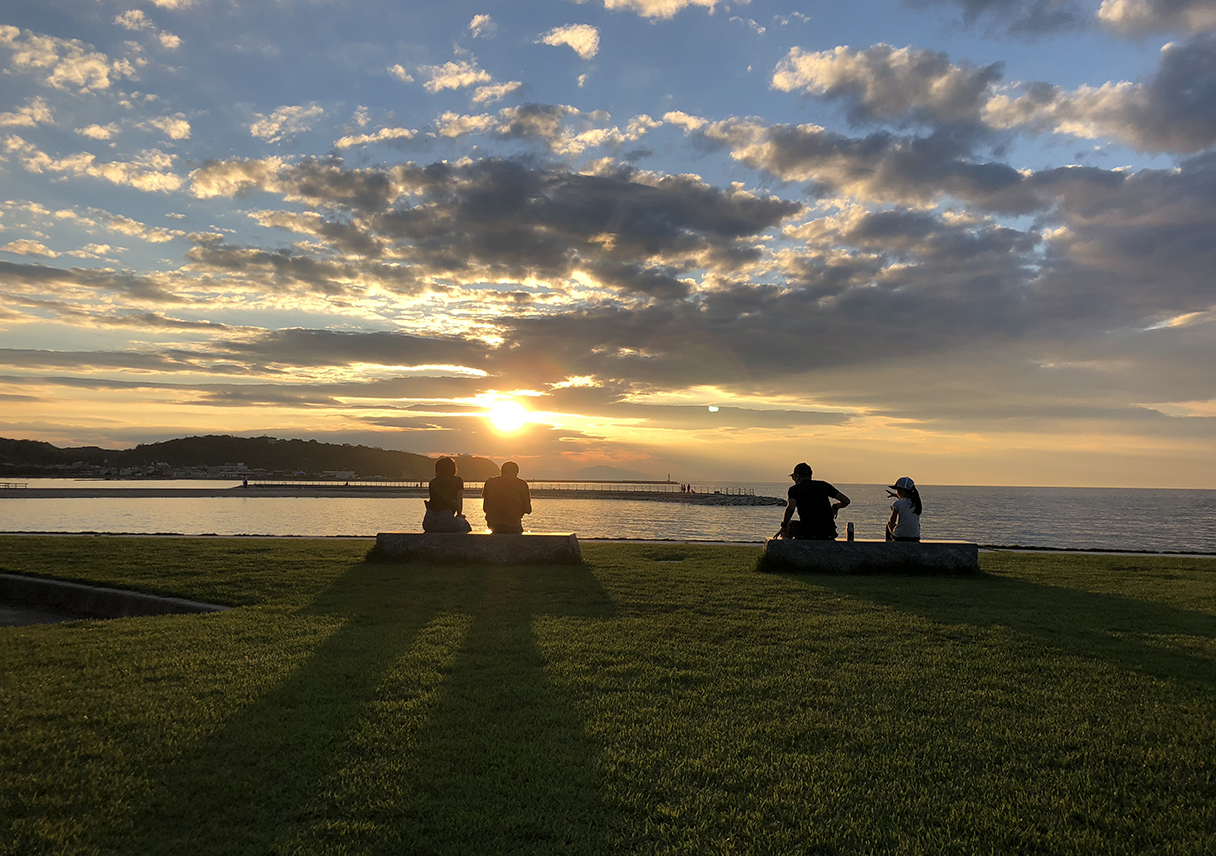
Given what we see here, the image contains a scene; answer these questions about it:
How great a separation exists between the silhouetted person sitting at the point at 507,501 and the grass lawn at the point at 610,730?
158 inches

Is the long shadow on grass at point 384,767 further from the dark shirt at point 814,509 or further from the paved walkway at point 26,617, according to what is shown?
the dark shirt at point 814,509

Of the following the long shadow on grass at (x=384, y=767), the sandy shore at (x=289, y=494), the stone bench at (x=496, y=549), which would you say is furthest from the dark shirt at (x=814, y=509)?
the sandy shore at (x=289, y=494)

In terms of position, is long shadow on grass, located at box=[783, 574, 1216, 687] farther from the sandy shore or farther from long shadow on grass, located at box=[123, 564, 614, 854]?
the sandy shore

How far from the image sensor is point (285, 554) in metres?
13.4

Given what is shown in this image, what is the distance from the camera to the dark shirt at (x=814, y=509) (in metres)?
11.7

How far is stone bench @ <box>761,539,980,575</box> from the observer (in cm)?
1142

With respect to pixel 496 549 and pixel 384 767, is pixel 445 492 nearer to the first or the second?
pixel 496 549

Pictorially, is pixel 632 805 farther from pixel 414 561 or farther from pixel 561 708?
pixel 414 561

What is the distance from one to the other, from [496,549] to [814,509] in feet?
18.3

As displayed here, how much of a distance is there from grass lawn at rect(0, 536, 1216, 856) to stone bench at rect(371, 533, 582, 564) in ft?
11.1

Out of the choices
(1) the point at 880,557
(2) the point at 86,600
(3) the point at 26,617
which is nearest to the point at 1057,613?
(1) the point at 880,557

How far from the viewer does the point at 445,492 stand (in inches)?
487

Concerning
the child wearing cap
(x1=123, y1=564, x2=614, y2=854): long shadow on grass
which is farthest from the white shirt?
(x1=123, y1=564, x2=614, y2=854): long shadow on grass

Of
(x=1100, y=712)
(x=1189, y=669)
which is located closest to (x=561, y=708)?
(x=1100, y=712)
